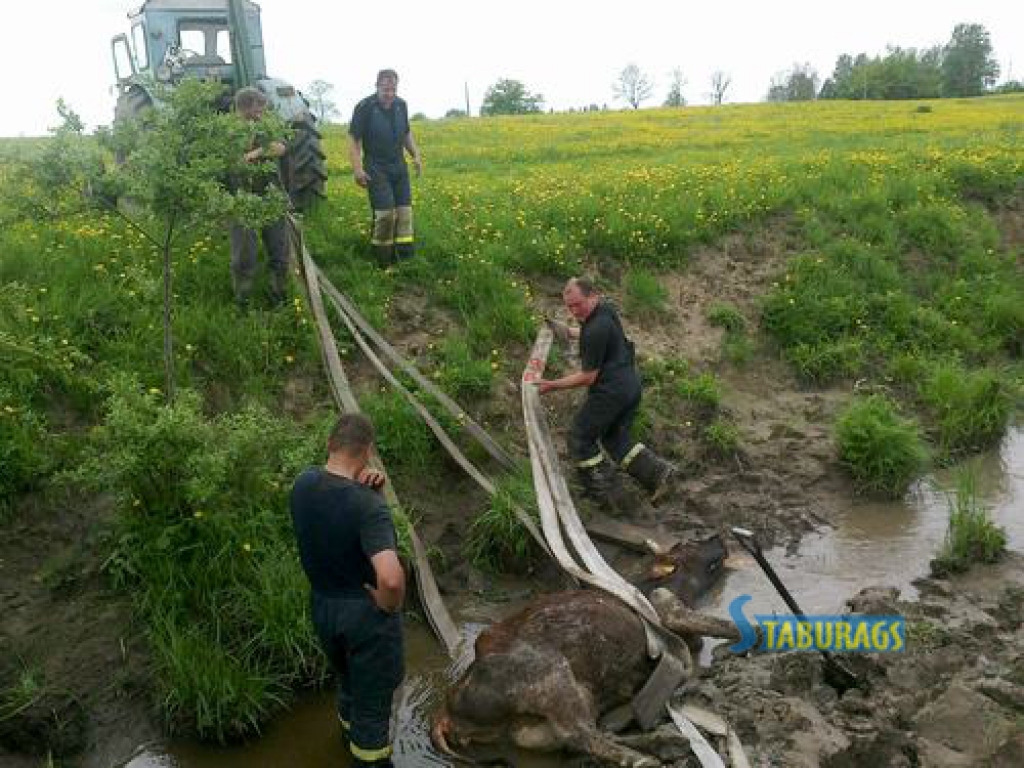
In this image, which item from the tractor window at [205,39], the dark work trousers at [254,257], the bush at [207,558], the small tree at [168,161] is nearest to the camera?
the bush at [207,558]

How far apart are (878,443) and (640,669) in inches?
154

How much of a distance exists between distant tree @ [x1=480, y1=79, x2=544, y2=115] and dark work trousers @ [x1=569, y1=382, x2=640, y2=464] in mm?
63815

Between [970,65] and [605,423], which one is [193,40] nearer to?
[605,423]

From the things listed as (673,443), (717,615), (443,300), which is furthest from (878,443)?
(443,300)

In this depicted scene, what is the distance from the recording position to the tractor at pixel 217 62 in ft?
31.1

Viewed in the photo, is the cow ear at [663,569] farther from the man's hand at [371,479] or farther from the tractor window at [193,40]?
the tractor window at [193,40]

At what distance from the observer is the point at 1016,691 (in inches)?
179

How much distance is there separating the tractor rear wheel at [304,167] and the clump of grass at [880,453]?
5940mm

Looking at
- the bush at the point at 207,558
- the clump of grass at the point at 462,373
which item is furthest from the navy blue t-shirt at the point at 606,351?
the bush at the point at 207,558

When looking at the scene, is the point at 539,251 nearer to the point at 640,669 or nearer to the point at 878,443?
the point at 878,443

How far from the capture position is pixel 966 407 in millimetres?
8711

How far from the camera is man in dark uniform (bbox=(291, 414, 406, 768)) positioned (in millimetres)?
4004

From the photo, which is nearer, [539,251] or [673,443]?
[673,443]

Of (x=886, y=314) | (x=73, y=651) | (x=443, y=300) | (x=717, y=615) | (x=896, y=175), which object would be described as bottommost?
(x=717, y=615)
